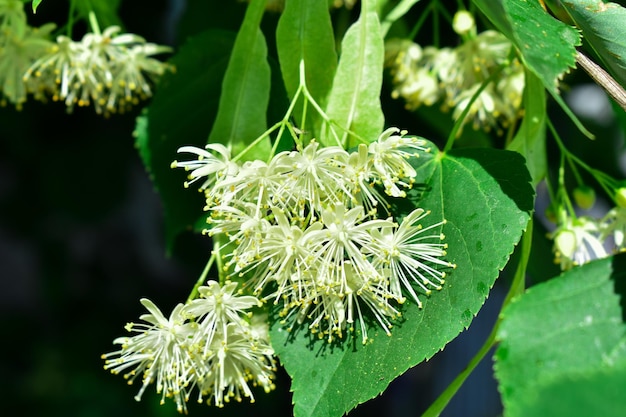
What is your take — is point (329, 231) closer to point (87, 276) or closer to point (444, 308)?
point (444, 308)

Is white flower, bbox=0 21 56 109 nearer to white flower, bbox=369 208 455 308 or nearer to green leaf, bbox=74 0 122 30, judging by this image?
green leaf, bbox=74 0 122 30

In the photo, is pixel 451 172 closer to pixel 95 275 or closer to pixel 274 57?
pixel 274 57

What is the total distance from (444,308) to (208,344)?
272mm

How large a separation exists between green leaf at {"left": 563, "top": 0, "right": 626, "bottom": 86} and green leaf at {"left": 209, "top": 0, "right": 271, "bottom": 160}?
1.21 ft

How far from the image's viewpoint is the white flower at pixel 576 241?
922 mm

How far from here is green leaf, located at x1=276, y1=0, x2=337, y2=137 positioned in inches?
34.5

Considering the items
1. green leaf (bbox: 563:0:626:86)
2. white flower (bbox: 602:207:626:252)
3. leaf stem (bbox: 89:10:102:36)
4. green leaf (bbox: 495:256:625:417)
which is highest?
green leaf (bbox: 563:0:626:86)

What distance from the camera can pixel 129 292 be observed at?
294 centimetres

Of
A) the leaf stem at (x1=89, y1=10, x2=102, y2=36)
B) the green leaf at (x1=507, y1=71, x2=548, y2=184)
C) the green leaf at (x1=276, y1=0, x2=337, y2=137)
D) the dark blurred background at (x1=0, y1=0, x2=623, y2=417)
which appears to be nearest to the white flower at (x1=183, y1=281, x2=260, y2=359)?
the green leaf at (x1=276, y1=0, x2=337, y2=137)

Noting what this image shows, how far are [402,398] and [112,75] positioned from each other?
2.55 meters

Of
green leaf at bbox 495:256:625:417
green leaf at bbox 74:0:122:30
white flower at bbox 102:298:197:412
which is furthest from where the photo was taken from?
green leaf at bbox 74:0:122:30

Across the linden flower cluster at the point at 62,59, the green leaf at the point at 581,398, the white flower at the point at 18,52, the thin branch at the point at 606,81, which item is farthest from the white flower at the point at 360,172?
the white flower at the point at 18,52

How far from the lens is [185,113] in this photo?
3.61ft

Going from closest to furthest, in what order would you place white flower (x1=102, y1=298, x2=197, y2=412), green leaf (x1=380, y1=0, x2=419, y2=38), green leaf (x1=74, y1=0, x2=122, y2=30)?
white flower (x1=102, y1=298, x2=197, y2=412) → green leaf (x1=380, y1=0, x2=419, y2=38) → green leaf (x1=74, y1=0, x2=122, y2=30)
